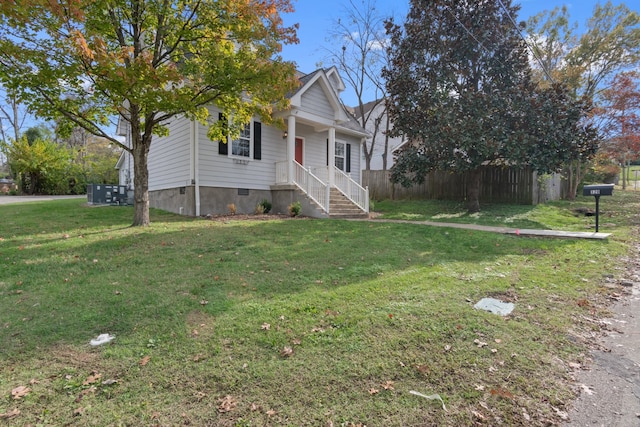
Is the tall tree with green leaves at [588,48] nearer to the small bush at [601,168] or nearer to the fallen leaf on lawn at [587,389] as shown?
the small bush at [601,168]

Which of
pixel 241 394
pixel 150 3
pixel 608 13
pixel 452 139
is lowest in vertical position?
pixel 241 394

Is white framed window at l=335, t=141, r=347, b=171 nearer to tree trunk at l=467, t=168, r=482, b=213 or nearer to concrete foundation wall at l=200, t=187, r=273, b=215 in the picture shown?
concrete foundation wall at l=200, t=187, r=273, b=215

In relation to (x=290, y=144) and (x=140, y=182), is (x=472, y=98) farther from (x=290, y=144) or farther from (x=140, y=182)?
(x=140, y=182)

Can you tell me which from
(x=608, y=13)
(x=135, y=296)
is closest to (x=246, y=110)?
(x=135, y=296)

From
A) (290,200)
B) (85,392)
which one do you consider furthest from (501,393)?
(290,200)

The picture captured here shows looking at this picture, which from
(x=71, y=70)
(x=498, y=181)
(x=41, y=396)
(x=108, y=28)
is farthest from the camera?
(x=498, y=181)

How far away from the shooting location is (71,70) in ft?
21.6

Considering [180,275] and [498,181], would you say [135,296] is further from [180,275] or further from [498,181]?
[498,181]

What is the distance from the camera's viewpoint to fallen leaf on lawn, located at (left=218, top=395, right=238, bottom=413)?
7.42 ft

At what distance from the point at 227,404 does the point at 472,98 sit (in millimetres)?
12032

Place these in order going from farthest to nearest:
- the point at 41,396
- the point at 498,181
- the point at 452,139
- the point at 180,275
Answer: the point at 498,181 → the point at 452,139 → the point at 180,275 → the point at 41,396

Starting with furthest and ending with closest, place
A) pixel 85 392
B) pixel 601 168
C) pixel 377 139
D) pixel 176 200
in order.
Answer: pixel 377 139, pixel 601 168, pixel 176 200, pixel 85 392

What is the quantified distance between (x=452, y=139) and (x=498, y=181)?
4.85m

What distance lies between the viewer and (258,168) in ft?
40.7
